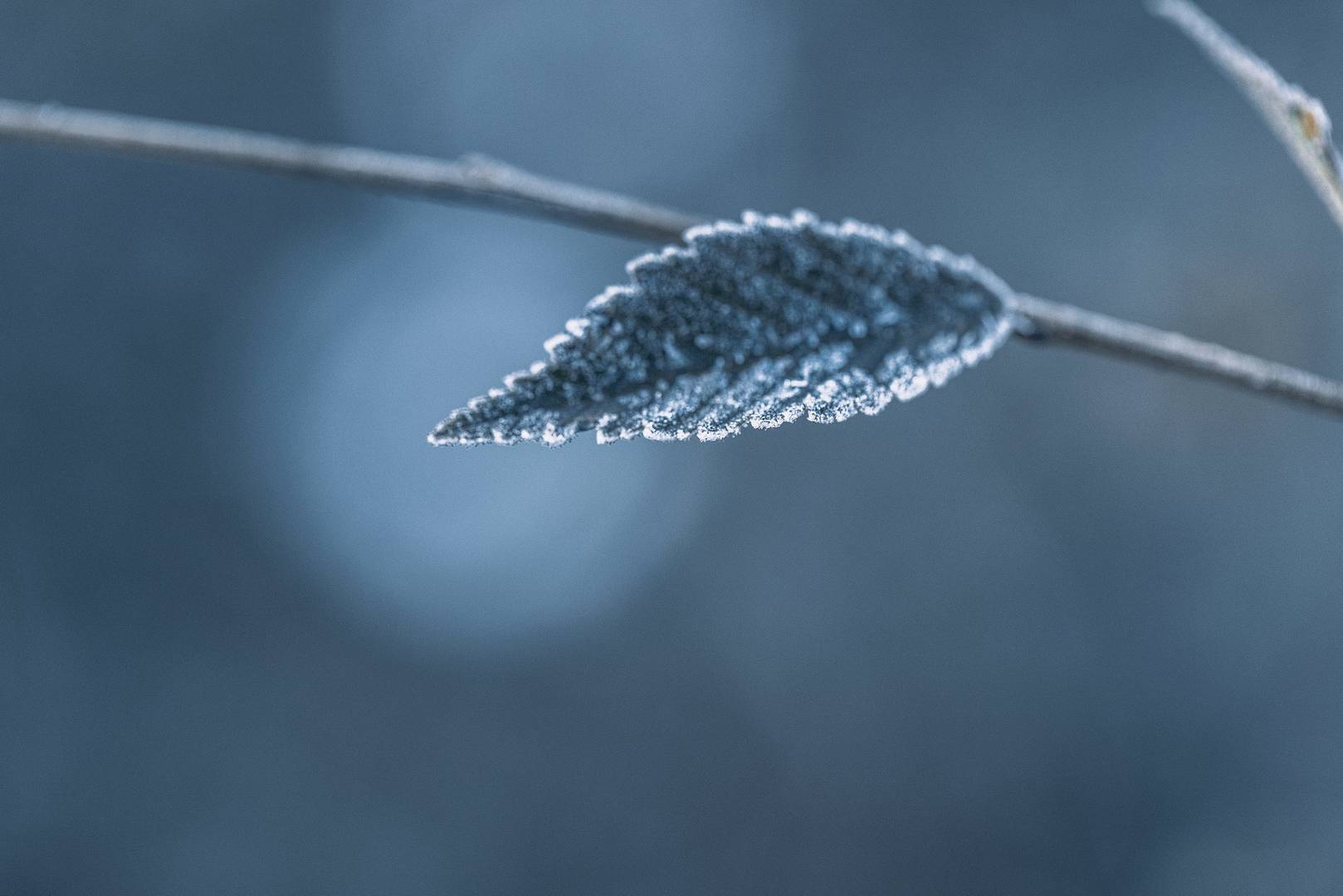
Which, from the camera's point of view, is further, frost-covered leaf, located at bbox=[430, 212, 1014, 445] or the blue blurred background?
the blue blurred background

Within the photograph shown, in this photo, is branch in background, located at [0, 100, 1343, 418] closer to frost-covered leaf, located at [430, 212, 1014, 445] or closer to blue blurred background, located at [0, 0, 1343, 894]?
frost-covered leaf, located at [430, 212, 1014, 445]

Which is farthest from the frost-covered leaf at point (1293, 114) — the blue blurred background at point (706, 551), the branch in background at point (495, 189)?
the blue blurred background at point (706, 551)

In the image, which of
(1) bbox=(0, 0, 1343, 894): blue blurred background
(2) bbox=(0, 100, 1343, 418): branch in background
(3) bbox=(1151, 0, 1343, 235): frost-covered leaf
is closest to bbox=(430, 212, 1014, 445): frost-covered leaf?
(2) bbox=(0, 100, 1343, 418): branch in background

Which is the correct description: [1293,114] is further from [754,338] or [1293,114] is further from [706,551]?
[706,551]

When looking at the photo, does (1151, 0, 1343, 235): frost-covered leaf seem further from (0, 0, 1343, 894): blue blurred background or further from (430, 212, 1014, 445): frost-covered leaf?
(0, 0, 1343, 894): blue blurred background

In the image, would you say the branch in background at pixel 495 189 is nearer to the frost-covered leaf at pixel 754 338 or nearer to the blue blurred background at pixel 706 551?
the frost-covered leaf at pixel 754 338

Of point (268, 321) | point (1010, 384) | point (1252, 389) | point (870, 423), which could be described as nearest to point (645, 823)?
point (870, 423)
